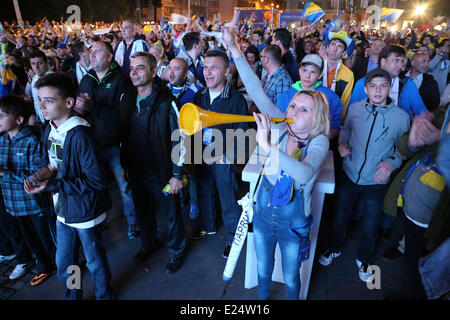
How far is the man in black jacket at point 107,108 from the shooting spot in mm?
3113

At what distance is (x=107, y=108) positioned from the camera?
319 cm

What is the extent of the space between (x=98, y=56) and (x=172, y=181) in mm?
1955

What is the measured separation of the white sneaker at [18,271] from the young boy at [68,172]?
104cm

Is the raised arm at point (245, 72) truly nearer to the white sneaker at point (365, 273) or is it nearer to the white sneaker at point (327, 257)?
the white sneaker at point (327, 257)

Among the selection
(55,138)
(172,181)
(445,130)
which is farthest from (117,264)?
(445,130)

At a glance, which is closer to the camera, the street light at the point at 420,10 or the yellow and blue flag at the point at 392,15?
the yellow and blue flag at the point at 392,15

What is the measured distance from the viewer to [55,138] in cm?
223

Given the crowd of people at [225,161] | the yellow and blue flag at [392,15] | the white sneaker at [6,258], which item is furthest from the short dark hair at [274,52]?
the yellow and blue flag at [392,15]

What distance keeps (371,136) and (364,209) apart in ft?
2.50

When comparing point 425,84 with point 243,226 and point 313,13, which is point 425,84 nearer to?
point 243,226
